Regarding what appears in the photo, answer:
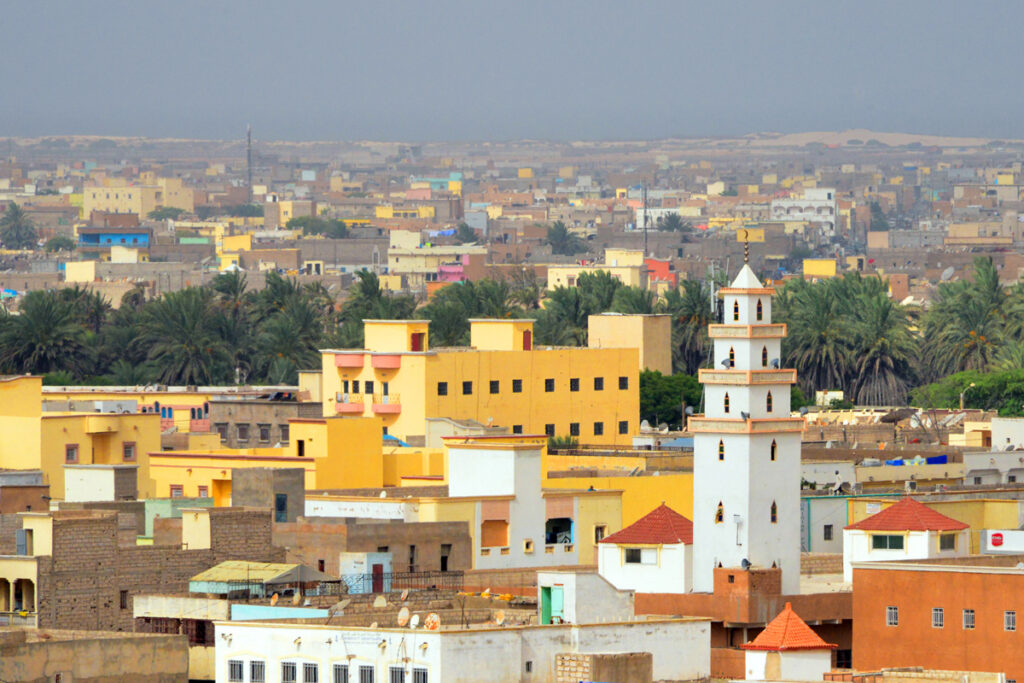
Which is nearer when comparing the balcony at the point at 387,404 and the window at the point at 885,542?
the window at the point at 885,542

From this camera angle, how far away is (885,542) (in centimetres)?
4612

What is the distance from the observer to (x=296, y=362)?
102938 millimetres

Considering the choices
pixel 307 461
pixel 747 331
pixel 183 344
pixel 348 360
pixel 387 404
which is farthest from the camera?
pixel 183 344

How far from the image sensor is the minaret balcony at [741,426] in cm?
4653

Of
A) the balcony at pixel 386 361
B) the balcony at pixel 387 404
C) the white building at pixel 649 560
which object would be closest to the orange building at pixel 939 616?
the white building at pixel 649 560

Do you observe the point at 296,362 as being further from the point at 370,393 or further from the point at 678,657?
the point at 678,657

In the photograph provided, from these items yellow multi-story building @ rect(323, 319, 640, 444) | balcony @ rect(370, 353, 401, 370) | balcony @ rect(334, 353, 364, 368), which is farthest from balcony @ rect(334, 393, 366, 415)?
balcony @ rect(370, 353, 401, 370)

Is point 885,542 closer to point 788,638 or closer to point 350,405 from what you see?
point 788,638

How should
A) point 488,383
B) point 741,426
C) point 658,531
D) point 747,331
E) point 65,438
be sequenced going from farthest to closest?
1. point 488,383
2. point 65,438
3. point 747,331
4. point 658,531
5. point 741,426

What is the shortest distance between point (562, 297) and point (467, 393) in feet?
109

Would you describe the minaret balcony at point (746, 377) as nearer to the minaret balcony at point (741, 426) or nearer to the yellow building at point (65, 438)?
the minaret balcony at point (741, 426)

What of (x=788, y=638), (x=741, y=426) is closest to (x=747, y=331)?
(x=741, y=426)

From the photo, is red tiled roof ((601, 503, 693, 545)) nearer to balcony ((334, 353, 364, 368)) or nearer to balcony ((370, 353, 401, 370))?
balcony ((370, 353, 401, 370))

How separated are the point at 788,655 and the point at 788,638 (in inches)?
8.3
